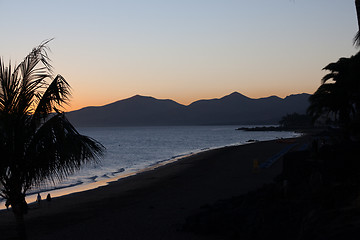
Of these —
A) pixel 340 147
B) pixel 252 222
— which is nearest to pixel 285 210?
pixel 252 222

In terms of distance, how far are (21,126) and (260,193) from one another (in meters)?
8.82

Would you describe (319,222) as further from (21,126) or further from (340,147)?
(21,126)

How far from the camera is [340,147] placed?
13672 mm

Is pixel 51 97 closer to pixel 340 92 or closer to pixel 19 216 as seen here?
pixel 19 216

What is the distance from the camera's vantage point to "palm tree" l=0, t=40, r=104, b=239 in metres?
8.02

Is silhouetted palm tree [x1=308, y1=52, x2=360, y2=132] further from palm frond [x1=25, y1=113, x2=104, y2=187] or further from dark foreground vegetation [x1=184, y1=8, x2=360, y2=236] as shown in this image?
palm frond [x1=25, y1=113, x2=104, y2=187]

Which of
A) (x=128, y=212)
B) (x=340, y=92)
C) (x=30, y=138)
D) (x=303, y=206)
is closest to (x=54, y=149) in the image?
(x=30, y=138)

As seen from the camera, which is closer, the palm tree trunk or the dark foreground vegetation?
the palm tree trunk

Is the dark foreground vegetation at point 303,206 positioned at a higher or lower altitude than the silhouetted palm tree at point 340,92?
lower

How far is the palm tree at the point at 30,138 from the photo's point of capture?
26.3 feet

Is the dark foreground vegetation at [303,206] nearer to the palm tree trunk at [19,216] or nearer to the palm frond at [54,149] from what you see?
the palm frond at [54,149]

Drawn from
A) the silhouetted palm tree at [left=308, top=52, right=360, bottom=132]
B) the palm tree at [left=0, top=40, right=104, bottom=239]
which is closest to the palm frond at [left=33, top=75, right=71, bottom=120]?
the palm tree at [left=0, top=40, right=104, bottom=239]

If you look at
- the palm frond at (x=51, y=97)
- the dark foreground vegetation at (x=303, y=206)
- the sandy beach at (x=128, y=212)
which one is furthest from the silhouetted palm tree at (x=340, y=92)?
the palm frond at (x=51, y=97)

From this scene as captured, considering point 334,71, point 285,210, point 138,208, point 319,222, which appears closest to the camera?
point 319,222
